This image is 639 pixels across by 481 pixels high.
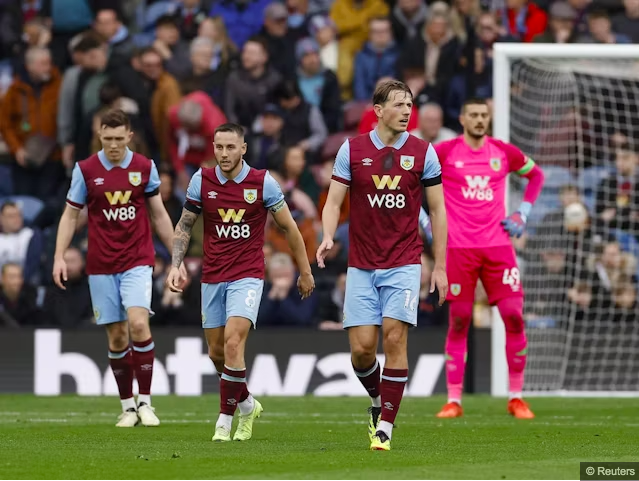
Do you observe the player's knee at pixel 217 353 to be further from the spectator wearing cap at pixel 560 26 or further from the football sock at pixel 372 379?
the spectator wearing cap at pixel 560 26

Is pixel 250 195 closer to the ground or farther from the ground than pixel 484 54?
closer to the ground

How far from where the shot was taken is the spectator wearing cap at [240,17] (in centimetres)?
1831

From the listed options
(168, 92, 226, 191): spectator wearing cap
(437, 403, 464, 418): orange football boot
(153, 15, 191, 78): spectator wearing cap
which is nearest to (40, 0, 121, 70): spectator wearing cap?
(153, 15, 191, 78): spectator wearing cap

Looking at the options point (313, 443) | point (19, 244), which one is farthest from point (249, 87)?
point (313, 443)

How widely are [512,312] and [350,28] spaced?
22.5ft

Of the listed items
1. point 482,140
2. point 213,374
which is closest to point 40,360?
point 213,374

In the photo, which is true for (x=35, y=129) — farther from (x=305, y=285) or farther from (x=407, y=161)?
(x=407, y=161)

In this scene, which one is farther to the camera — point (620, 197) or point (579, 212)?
point (620, 197)

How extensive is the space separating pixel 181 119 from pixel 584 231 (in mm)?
5048

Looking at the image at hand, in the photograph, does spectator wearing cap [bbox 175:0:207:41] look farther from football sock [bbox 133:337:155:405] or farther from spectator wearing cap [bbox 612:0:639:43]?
football sock [bbox 133:337:155:405]

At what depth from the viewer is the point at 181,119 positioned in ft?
54.9

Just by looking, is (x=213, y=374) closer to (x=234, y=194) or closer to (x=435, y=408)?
(x=435, y=408)

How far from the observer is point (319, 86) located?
17.7 m

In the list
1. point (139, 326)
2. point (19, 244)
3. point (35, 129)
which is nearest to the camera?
point (139, 326)
